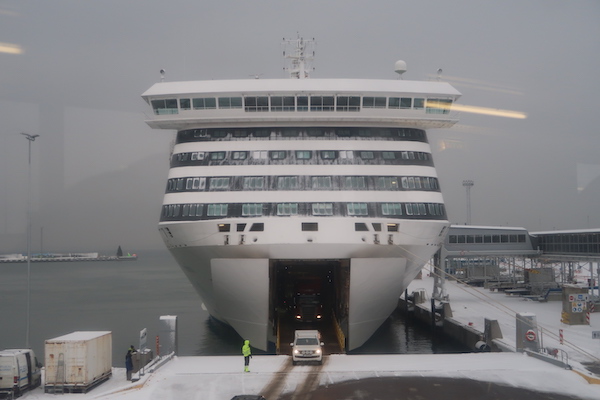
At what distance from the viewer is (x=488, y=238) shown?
48.0m

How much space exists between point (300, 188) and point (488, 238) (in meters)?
26.9

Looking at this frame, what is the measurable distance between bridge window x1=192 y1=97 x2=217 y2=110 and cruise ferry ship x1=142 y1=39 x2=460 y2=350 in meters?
0.05

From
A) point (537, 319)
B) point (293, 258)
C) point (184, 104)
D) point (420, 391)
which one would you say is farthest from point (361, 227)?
point (537, 319)

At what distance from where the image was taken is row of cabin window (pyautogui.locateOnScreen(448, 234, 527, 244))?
155 ft

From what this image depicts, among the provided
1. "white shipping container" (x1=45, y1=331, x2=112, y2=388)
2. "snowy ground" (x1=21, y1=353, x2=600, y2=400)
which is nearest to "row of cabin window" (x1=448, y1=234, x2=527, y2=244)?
"snowy ground" (x1=21, y1=353, x2=600, y2=400)

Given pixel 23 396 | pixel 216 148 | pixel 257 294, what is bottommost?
pixel 23 396

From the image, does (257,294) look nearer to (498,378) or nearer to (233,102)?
(233,102)

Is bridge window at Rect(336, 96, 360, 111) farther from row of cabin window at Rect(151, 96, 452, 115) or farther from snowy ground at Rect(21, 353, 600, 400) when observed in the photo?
snowy ground at Rect(21, 353, 600, 400)

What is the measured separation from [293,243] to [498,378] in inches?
388

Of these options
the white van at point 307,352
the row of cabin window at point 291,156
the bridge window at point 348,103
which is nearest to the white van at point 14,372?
the white van at point 307,352

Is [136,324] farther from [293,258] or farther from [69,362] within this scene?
[69,362]

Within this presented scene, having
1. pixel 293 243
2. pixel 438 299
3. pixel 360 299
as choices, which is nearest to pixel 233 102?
pixel 293 243

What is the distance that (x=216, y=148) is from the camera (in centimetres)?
2762

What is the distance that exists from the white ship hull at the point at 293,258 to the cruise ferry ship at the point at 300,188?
0.19 feet
